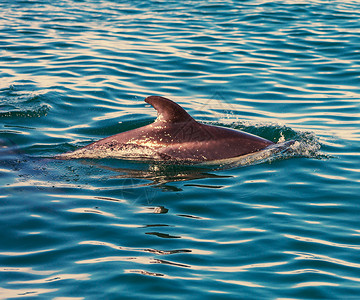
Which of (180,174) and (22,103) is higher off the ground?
(22,103)

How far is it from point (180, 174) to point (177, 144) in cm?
64

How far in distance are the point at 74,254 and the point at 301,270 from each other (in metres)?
2.72

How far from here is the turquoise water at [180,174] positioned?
7.08 meters

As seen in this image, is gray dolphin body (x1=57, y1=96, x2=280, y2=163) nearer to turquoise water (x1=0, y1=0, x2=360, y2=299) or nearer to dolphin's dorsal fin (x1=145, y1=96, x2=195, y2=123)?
dolphin's dorsal fin (x1=145, y1=96, x2=195, y2=123)

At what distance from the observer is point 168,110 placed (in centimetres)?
1021

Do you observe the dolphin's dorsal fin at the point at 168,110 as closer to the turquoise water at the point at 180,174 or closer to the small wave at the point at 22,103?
the turquoise water at the point at 180,174

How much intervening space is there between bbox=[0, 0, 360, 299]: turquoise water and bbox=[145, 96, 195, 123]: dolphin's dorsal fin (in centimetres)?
85

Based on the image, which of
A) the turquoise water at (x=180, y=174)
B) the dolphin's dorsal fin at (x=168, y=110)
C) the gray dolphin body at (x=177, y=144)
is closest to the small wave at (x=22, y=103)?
the turquoise water at (x=180, y=174)

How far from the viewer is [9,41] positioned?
20484 mm

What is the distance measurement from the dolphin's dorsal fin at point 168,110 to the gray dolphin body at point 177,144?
0.02 meters

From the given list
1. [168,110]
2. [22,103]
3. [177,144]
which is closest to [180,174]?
[177,144]

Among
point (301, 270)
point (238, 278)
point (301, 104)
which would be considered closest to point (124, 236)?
point (238, 278)

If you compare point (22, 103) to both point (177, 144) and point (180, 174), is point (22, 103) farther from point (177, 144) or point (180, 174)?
point (180, 174)

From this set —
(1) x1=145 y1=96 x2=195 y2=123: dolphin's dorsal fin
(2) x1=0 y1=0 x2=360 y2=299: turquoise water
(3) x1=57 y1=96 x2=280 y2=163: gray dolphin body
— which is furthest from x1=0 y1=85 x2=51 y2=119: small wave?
(1) x1=145 y1=96 x2=195 y2=123: dolphin's dorsal fin
